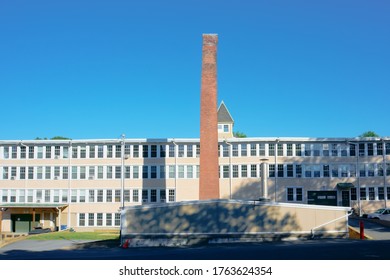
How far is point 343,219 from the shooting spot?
30.3m

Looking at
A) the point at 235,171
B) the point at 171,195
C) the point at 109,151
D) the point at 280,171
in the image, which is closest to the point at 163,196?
the point at 171,195

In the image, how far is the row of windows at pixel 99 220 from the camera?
53.4 m

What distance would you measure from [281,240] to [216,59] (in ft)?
55.7

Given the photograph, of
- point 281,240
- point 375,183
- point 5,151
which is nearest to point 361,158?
point 375,183

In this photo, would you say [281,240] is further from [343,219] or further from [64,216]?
[64,216]

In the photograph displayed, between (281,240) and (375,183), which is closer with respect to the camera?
(281,240)

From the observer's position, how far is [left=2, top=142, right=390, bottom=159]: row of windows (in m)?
52.5

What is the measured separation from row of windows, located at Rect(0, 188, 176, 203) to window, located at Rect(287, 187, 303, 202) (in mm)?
13173

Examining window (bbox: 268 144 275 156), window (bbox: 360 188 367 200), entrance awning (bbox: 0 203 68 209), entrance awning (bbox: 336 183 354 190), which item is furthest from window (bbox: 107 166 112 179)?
window (bbox: 360 188 367 200)

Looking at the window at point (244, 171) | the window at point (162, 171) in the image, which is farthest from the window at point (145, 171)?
the window at point (244, 171)

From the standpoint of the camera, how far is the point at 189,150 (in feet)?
176

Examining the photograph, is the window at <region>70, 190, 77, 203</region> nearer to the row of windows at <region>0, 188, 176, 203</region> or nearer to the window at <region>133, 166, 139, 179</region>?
the row of windows at <region>0, 188, 176, 203</region>

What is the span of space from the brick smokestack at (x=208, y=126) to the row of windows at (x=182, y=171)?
15.0m

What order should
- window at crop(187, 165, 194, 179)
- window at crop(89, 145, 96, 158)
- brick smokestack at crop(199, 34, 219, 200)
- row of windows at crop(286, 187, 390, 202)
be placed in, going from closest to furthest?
brick smokestack at crop(199, 34, 219, 200) → row of windows at crop(286, 187, 390, 202) → window at crop(187, 165, 194, 179) → window at crop(89, 145, 96, 158)
